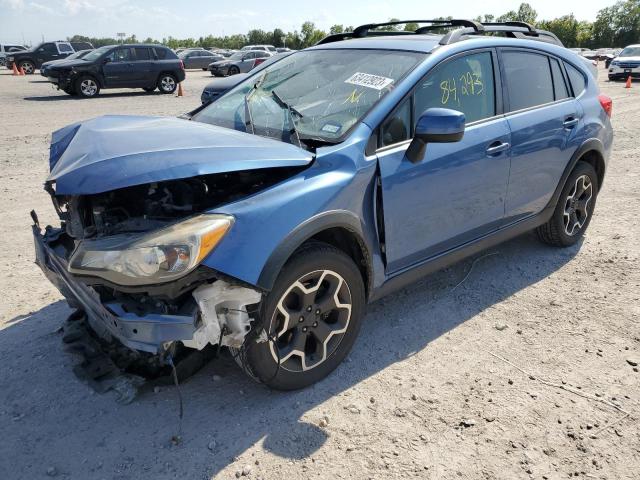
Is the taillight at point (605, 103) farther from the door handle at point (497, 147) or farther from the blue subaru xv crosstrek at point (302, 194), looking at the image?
the door handle at point (497, 147)

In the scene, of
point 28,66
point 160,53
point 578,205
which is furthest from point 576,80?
point 28,66

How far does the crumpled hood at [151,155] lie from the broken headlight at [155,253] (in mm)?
232

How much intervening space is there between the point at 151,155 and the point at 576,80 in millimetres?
3665

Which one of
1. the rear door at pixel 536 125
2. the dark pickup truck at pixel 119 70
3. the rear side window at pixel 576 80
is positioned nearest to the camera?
the rear door at pixel 536 125

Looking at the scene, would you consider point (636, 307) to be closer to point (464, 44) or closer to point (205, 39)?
point (464, 44)

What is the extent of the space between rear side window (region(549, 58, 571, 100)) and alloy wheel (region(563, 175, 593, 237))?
711 mm

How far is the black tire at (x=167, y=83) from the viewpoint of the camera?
1887 cm

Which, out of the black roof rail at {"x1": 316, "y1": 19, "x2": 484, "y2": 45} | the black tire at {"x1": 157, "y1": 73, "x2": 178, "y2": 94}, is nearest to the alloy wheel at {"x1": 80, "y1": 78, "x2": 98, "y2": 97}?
the black tire at {"x1": 157, "y1": 73, "x2": 178, "y2": 94}

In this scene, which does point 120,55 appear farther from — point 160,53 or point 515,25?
point 515,25

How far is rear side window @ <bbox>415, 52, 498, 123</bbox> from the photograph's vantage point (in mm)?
3281

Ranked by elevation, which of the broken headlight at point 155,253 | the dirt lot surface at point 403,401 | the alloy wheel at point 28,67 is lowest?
the dirt lot surface at point 403,401

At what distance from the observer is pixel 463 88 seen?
354cm

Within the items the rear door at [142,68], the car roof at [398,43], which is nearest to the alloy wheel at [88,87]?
the rear door at [142,68]

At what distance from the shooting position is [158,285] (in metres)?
2.28
